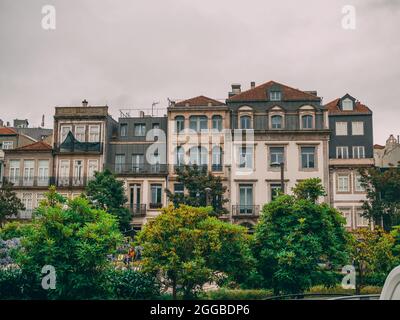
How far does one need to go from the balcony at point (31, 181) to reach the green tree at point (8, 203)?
1.43 metres

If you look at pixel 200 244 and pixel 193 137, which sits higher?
pixel 193 137

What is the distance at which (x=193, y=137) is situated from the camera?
69.4 ft

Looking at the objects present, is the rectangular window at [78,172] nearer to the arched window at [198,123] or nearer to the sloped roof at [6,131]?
the sloped roof at [6,131]

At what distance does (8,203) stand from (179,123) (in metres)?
7.05

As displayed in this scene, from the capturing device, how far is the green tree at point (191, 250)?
11.2 metres

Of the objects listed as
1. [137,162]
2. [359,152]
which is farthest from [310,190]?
[137,162]

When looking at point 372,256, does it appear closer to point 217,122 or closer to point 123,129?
point 217,122

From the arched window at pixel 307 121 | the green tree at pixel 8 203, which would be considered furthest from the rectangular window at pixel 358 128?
the green tree at pixel 8 203

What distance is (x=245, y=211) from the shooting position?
2078 centimetres

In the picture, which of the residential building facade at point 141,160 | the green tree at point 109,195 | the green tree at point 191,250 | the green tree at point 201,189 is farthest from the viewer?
the residential building facade at point 141,160

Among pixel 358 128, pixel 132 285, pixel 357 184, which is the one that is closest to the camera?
pixel 132 285
